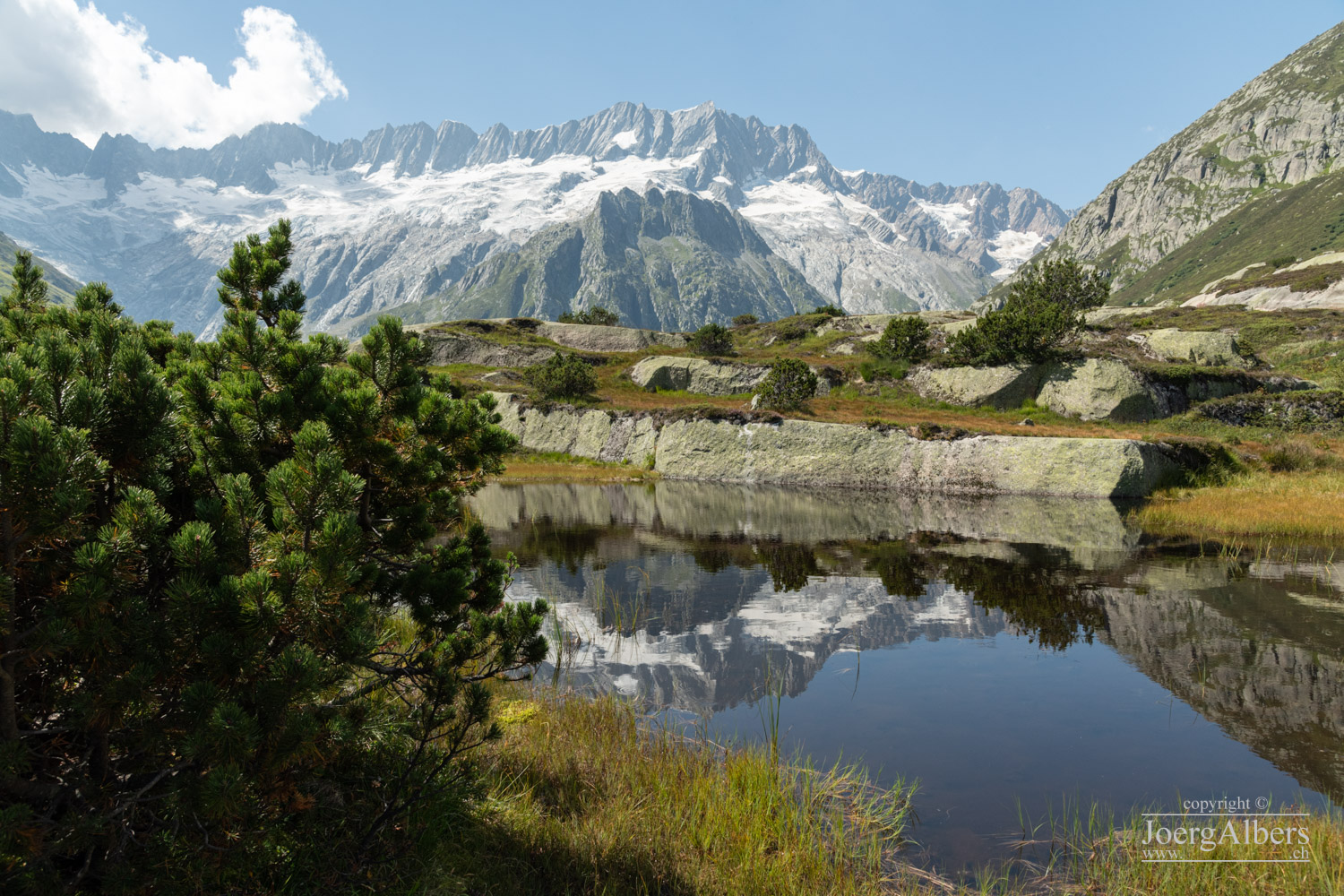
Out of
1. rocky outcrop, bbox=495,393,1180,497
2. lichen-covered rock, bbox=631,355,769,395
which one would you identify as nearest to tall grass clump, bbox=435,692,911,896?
rocky outcrop, bbox=495,393,1180,497

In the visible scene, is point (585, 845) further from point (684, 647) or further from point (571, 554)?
point (571, 554)

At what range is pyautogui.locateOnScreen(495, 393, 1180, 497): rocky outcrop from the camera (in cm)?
2584

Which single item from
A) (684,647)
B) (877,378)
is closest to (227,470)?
(684,647)

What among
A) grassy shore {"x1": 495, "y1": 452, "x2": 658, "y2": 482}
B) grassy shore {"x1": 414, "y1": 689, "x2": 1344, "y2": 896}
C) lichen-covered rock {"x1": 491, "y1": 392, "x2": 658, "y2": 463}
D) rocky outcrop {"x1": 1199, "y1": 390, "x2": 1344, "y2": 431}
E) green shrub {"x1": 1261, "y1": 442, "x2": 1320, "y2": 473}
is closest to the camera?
grassy shore {"x1": 414, "y1": 689, "x2": 1344, "y2": 896}

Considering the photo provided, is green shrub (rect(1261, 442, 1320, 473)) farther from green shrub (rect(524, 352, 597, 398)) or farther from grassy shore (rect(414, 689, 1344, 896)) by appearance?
green shrub (rect(524, 352, 597, 398))

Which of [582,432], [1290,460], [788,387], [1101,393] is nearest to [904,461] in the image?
[788,387]

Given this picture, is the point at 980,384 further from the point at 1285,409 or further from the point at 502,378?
the point at 502,378

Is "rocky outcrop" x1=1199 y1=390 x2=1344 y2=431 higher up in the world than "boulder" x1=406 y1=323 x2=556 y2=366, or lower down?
lower down

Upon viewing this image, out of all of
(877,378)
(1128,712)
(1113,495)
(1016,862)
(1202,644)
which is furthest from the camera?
(877,378)

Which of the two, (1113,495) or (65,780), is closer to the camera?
(65,780)

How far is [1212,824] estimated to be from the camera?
5.07m

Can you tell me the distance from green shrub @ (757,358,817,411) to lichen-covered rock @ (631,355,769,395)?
30.8 feet

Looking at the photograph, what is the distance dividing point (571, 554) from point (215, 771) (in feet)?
46.7

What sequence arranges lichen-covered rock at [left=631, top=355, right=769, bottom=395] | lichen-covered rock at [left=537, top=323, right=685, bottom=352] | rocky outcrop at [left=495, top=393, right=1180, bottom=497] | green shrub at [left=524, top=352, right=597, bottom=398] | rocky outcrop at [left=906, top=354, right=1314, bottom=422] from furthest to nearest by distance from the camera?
lichen-covered rock at [left=537, top=323, right=685, bottom=352], lichen-covered rock at [left=631, top=355, right=769, bottom=395], green shrub at [left=524, top=352, right=597, bottom=398], rocky outcrop at [left=906, top=354, right=1314, bottom=422], rocky outcrop at [left=495, top=393, right=1180, bottom=497]
